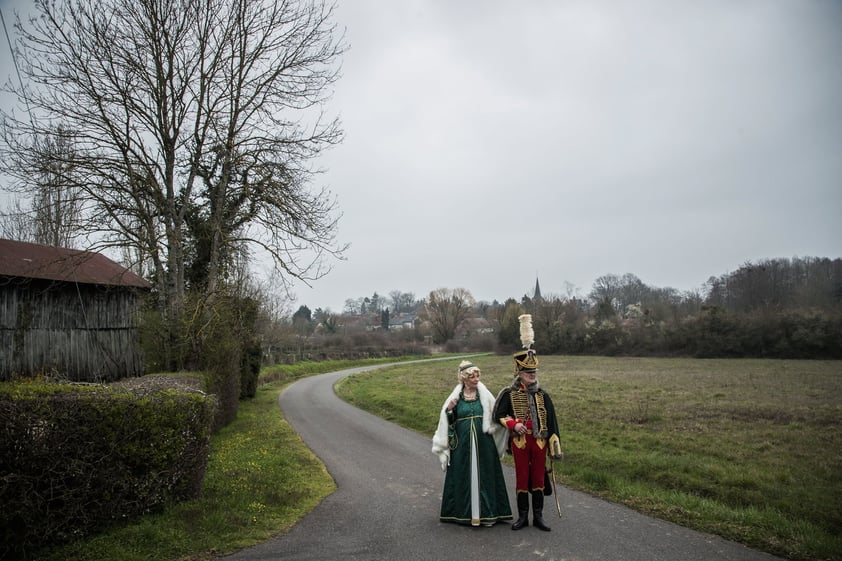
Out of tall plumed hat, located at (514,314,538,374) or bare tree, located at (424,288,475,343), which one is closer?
tall plumed hat, located at (514,314,538,374)

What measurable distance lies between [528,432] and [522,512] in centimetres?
99

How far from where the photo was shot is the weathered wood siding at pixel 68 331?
14891 mm

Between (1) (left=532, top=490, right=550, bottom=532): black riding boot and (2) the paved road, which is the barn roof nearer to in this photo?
(2) the paved road

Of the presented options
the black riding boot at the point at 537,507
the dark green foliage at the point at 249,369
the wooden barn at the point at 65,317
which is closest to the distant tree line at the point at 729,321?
the dark green foliage at the point at 249,369

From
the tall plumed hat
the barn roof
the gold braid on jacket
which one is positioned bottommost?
the gold braid on jacket

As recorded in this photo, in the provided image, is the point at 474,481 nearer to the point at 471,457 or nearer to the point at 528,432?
the point at 471,457

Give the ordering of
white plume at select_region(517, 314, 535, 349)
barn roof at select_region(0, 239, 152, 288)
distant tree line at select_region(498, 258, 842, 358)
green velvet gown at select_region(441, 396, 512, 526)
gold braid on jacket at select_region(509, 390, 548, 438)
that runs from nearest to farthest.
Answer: green velvet gown at select_region(441, 396, 512, 526), gold braid on jacket at select_region(509, 390, 548, 438), white plume at select_region(517, 314, 535, 349), barn roof at select_region(0, 239, 152, 288), distant tree line at select_region(498, 258, 842, 358)

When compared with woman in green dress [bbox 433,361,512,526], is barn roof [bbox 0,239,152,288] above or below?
above

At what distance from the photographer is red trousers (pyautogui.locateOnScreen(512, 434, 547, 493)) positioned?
6.12m

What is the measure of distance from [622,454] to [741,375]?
20.3 m

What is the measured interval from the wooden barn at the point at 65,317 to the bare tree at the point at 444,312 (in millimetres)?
66637

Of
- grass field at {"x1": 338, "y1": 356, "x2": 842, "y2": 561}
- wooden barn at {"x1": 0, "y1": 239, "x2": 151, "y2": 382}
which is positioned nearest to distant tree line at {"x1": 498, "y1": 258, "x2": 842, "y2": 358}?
grass field at {"x1": 338, "y1": 356, "x2": 842, "y2": 561}

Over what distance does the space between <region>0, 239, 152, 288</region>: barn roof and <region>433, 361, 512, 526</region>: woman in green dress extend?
11527 mm

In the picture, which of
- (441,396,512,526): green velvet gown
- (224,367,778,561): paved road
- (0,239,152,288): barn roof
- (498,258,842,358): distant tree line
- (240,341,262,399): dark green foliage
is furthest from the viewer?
(498,258,842,358): distant tree line
